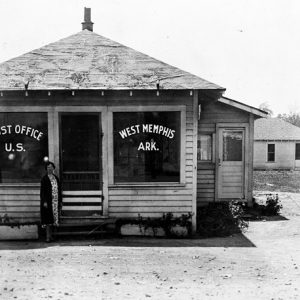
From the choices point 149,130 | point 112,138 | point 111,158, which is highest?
point 149,130

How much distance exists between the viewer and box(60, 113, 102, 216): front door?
1029 cm

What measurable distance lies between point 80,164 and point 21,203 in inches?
143

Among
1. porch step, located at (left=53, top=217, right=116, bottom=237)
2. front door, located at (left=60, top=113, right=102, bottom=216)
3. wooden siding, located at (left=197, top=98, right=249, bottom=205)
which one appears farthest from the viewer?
wooden siding, located at (left=197, top=98, right=249, bottom=205)

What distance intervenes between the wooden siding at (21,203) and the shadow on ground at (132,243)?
73 cm

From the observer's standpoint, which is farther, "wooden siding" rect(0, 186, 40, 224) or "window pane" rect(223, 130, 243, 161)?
"window pane" rect(223, 130, 243, 161)

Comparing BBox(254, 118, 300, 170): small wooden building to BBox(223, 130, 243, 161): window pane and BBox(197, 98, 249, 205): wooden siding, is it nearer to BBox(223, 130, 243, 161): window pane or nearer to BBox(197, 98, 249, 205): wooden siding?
BBox(223, 130, 243, 161): window pane

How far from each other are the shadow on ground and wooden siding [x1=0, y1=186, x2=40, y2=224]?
0.73 meters

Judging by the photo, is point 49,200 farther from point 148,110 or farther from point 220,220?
point 220,220

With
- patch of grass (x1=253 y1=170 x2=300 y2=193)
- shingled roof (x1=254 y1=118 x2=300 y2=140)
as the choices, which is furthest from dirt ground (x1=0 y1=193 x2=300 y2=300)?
shingled roof (x1=254 y1=118 x2=300 y2=140)

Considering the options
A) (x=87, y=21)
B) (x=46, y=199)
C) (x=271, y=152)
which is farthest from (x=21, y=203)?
(x=271, y=152)

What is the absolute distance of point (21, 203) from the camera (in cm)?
1017

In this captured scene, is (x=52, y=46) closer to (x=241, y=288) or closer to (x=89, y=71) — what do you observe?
(x=89, y=71)

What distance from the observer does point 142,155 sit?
1027 cm

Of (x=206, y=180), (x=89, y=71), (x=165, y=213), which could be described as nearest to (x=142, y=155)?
(x=165, y=213)
